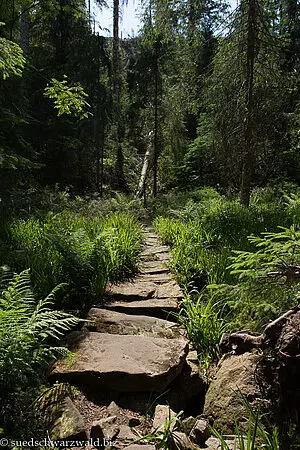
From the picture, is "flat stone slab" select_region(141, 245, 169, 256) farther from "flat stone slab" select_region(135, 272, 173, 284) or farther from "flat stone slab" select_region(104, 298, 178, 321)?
"flat stone slab" select_region(104, 298, 178, 321)

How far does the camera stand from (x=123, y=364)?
2.63 m

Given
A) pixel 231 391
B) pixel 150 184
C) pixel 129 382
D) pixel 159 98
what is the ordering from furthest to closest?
1. pixel 150 184
2. pixel 159 98
3. pixel 129 382
4. pixel 231 391

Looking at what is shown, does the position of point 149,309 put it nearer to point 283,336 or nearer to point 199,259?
point 199,259

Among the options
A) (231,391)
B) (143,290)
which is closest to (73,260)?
(143,290)

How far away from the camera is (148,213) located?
42.7 ft

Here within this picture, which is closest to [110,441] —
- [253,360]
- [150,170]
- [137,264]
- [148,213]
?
[253,360]

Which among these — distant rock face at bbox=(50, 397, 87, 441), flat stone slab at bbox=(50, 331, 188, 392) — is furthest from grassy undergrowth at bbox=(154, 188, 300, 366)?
distant rock face at bbox=(50, 397, 87, 441)

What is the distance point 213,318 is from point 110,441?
158cm

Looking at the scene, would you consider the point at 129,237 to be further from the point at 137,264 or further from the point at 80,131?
the point at 80,131

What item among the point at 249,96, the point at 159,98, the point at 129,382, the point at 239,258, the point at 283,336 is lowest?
the point at 129,382

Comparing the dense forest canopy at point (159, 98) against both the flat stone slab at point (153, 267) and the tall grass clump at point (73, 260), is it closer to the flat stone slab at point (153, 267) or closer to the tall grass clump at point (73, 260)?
the tall grass clump at point (73, 260)

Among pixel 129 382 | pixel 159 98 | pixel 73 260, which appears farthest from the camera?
pixel 159 98

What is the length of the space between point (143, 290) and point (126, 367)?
1778 mm

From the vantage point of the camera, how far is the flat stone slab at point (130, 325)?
130 inches
